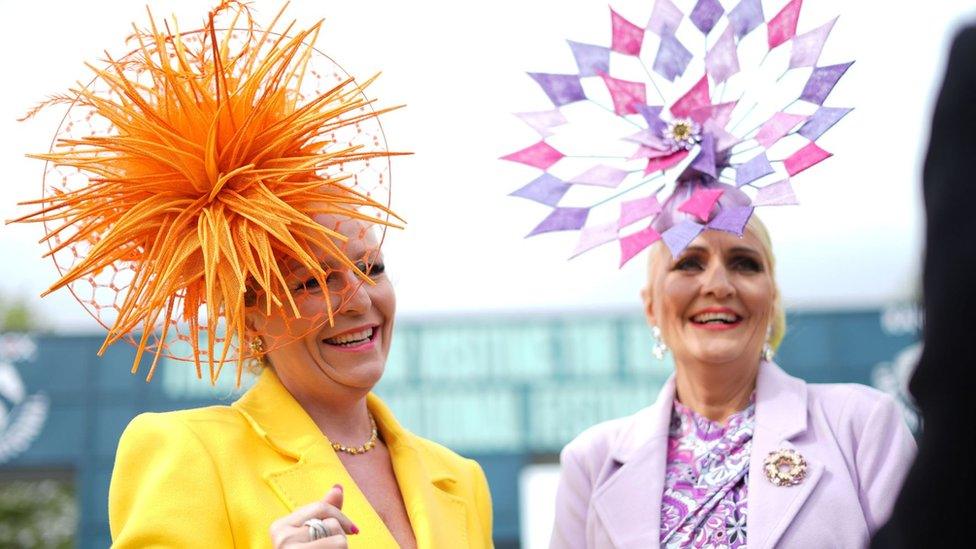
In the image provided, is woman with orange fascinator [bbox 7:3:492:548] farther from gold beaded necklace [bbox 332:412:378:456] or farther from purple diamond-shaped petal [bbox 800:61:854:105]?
purple diamond-shaped petal [bbox 800:61:854:105]

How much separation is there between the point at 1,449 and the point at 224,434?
14211 mm

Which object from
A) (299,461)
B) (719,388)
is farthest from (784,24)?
(299,461)

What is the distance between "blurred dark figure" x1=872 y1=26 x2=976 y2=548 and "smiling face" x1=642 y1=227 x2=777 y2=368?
2.09 meters

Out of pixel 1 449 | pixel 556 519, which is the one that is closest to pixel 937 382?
pixel 556 519

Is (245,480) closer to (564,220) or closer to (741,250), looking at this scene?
(564,220)

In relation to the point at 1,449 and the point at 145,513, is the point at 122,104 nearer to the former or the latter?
the point at 145,513

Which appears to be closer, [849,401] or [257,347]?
[257,347]

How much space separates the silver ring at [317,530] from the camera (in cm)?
241

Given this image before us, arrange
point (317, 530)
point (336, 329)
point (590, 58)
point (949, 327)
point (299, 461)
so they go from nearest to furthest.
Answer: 1. point (949, 327)
2. point (317, 530)
3. point (299, 461)
4. point (336, 329)
5. point (590, 58)

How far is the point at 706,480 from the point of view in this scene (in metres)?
3.32

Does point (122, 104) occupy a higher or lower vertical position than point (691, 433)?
higher

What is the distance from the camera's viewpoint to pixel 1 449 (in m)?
Answer: 15.8

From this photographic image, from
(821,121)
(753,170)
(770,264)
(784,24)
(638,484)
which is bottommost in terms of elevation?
(638,484)

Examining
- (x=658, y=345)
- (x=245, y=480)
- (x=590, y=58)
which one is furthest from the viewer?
(x=658, y=345)
